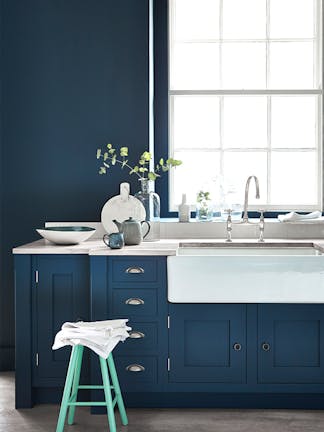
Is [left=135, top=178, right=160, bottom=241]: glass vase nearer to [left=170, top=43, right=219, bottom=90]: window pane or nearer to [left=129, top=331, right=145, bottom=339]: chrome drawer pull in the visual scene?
[left=129, top=331, right=145, bottom=339]: chrome drawer pull

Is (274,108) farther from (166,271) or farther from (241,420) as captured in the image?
(241,420)

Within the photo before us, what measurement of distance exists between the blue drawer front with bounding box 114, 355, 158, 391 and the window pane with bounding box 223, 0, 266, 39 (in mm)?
2464

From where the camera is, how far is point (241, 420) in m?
3.61

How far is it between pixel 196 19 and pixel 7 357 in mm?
2762

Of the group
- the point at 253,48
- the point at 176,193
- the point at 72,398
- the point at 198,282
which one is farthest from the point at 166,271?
the point at 253,48

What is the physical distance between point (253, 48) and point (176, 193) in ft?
3.91

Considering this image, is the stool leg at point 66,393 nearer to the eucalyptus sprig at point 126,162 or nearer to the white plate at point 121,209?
the white plate at point 121,209

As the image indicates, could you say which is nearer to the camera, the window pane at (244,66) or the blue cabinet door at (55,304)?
the blue cabinet door at (55,304)

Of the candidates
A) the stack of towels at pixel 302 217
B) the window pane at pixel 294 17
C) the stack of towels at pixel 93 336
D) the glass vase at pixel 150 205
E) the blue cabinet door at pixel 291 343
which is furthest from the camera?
the window pane at pixel 294 17

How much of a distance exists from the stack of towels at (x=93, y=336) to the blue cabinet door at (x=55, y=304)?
44 cm

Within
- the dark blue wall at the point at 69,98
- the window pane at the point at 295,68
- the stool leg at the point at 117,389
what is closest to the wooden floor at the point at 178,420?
the stool leg at the point at 117,389

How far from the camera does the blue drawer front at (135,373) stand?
3.71 m

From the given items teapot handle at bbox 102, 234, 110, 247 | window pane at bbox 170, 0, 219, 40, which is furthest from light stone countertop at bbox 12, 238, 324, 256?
window pane at bbox 170, 0, 219, 40

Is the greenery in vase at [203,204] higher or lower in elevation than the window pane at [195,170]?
lower
